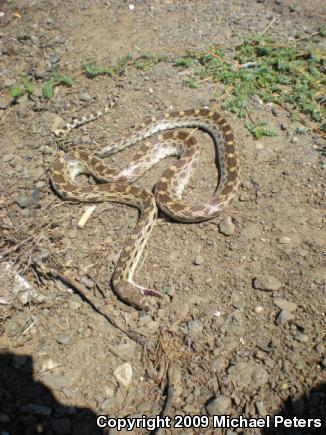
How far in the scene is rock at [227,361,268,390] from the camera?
4457 mm

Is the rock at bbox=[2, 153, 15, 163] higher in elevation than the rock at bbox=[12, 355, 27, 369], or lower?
higher

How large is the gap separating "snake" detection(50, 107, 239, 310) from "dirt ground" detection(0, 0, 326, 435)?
0.20m

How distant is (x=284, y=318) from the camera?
484cm

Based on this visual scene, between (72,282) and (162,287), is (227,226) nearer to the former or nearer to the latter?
(162,287)

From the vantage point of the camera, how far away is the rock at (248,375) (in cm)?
446

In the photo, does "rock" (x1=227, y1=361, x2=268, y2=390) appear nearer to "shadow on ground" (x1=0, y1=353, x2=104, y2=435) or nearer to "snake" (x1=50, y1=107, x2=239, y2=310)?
"snake" (x1=50, y1=107, x2=239, y2=310)

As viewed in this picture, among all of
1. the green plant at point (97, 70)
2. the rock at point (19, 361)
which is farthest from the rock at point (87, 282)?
the green plant at point (97, 70)

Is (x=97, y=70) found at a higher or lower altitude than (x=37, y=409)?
higher

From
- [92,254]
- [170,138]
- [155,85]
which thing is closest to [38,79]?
[155,85]

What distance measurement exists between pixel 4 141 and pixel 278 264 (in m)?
6.30

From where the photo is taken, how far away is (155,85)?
8.69 metres

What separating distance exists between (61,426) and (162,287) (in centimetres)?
223

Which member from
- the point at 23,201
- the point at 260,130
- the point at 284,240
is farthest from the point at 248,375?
the point at 23,201

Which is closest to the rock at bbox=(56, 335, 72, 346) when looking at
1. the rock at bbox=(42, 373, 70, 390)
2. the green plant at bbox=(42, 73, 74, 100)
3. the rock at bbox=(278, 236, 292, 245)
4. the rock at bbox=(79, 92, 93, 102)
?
the rock at bbox=(42, 373, 70, 390)
